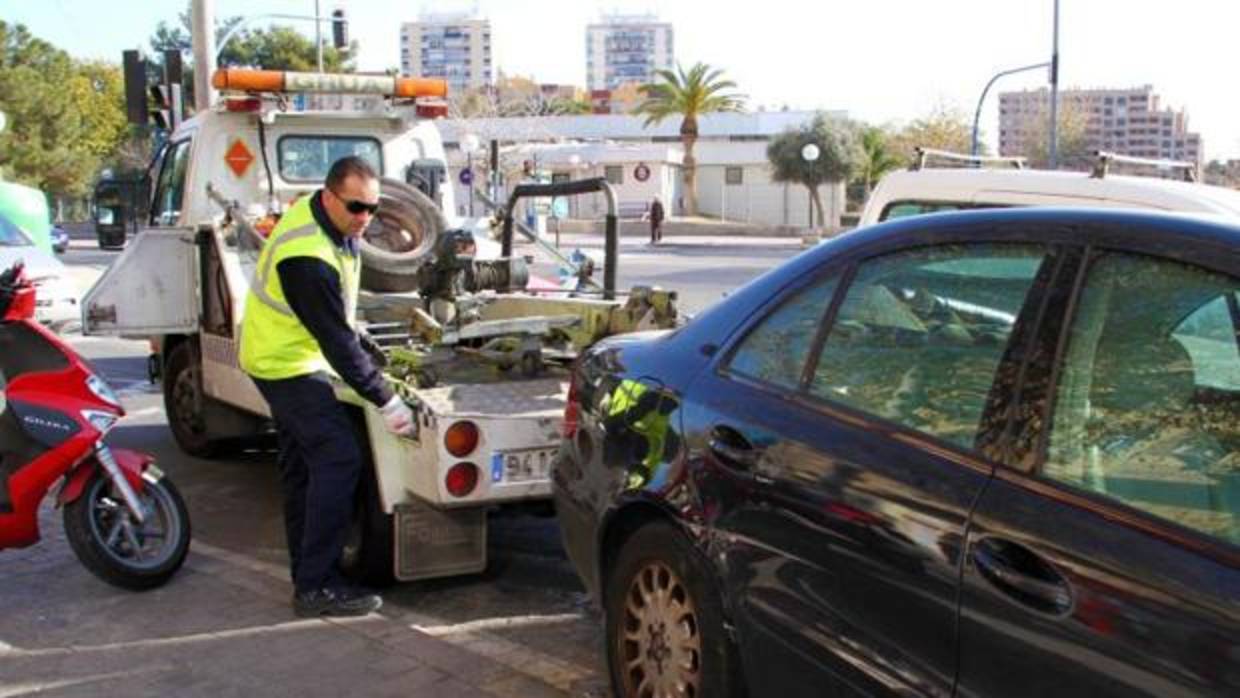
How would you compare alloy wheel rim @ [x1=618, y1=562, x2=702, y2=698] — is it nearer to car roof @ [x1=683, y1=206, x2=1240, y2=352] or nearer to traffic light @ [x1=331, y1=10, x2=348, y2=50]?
car roof @ [x1=683, y1=206, x2=1240, y2=352]

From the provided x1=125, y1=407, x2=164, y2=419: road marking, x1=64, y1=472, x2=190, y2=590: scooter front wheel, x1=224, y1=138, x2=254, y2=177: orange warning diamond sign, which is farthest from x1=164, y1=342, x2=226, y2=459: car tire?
x1=64, y1=472, x2=190, y2=590: scooter front wheel

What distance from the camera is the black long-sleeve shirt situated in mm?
4699

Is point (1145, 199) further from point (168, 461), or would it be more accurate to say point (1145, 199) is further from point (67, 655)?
point (168, 461)

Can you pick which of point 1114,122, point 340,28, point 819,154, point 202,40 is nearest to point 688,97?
point 819,154

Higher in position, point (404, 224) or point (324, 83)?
point (324, 83)

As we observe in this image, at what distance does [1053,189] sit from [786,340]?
8.89 ft

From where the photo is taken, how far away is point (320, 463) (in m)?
4.89

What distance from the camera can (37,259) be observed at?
1463 cm

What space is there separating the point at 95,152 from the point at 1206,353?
234 ft

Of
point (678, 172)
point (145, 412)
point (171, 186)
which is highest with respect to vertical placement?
point (678, 172)

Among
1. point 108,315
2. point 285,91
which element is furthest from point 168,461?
point 285,91

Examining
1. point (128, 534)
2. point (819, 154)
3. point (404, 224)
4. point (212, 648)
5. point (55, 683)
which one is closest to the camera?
point (55, 683)

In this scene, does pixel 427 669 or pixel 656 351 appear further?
pixel 427 669

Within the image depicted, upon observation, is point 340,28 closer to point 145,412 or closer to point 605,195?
point 145,412
